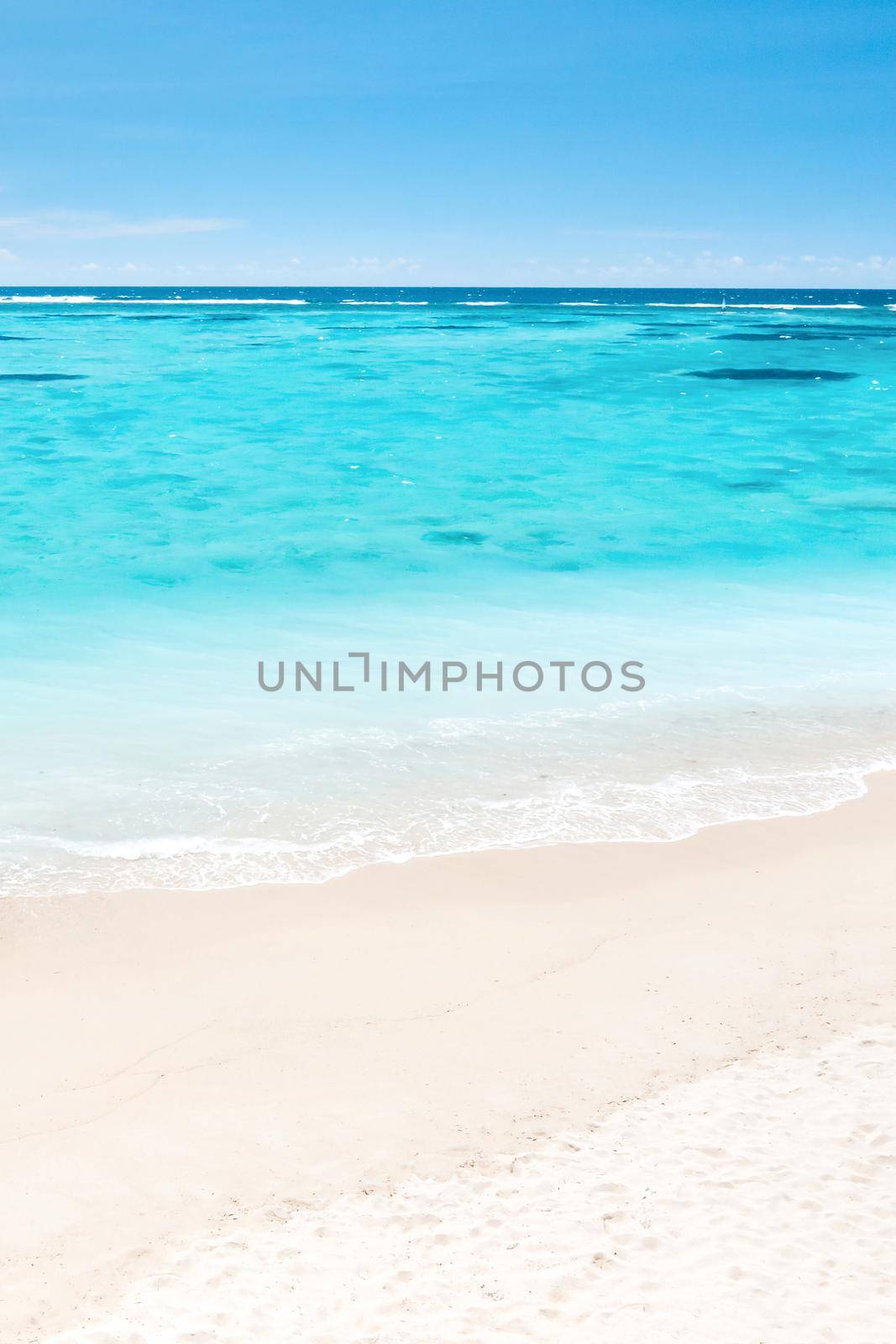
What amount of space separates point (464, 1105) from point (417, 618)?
10255 mm

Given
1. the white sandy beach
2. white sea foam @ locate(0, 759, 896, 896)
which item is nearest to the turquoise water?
white sea foam @ locate(0, 759, 896, 896)

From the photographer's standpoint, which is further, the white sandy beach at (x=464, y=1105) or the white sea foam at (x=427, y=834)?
the white sea foam at (x=427, y=834)

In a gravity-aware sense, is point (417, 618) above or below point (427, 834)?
above

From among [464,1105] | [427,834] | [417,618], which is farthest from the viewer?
[417,618]

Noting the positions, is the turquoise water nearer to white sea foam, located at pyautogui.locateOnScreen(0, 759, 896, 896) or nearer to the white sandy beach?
white sea foam, located at pyautogui.locateOnScreen(0, 759, 896, 896)

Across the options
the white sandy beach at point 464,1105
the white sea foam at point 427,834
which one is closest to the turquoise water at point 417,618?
the white sea foam at point 427,834

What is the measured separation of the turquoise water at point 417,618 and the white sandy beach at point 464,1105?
905 millimetres

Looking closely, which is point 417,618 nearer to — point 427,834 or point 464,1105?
point 427,834

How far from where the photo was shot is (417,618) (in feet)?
50.0

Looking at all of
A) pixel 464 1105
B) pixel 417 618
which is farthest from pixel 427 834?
pixel 417 618

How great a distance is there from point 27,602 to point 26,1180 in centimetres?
1194

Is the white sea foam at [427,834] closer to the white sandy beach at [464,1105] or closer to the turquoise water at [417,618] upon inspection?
the turquoise water at [417,618]

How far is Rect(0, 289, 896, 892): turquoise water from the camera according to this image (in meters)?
8.95

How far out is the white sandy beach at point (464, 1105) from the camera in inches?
167
